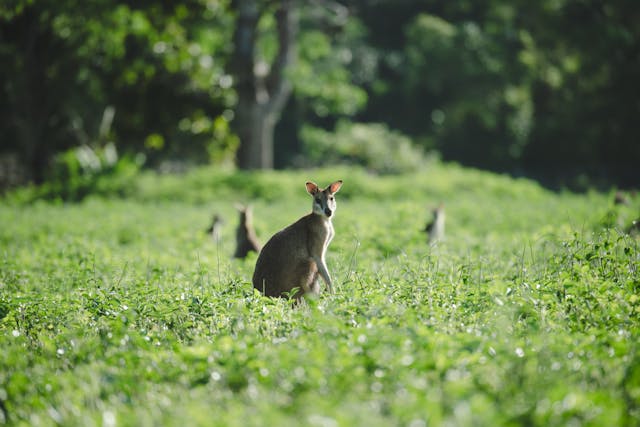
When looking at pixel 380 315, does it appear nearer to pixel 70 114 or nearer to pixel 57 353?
pixel 57 353

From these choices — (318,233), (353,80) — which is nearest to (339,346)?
(318,233)

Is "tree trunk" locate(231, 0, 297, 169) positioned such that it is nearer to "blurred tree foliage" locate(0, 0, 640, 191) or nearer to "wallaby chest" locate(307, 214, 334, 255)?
"blurred tree foliage" locate(0, 0, 640, 191)

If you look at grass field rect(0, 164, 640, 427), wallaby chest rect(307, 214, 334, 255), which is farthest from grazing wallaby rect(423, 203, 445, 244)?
wallaby chest rect(307, 214, 334, 255)

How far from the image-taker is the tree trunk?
22.0m

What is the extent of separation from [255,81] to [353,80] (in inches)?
541

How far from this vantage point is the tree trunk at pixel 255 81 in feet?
72.3

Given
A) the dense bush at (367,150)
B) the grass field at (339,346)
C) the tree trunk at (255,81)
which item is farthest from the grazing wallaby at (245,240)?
the dense bush at (367,150)

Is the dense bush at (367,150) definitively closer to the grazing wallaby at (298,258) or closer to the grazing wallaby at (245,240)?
the grazing wallaby at (245,240)

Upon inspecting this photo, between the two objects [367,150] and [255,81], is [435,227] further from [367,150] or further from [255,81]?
[367,150]

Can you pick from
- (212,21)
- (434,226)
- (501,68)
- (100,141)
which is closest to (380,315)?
(434,226)

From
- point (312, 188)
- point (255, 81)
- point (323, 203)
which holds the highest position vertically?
point (255, 81)

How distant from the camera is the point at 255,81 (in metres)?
22.6

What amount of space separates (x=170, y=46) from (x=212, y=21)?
1.69 metres

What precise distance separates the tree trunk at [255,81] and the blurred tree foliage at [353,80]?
70 centimetres
